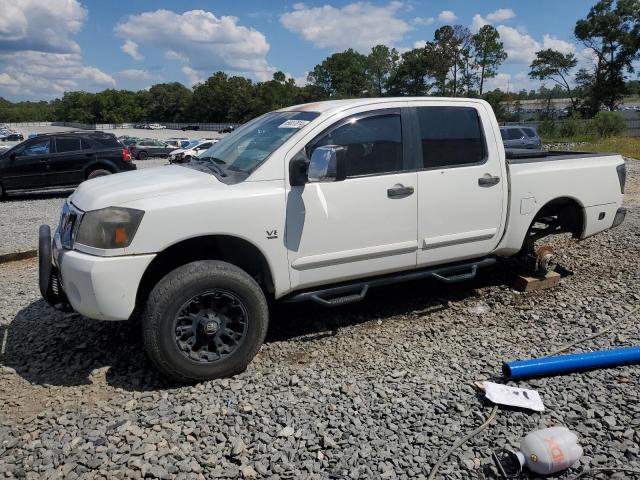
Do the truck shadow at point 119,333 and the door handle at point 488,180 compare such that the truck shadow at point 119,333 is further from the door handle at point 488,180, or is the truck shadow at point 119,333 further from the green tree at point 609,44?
the green tree at point 609,44

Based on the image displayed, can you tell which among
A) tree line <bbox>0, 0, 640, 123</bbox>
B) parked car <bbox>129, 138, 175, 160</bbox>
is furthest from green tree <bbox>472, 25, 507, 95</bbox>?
parked car <bbox>129, 138, 175, 160</bbox>

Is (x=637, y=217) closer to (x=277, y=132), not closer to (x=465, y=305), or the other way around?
(x=465, y=305)

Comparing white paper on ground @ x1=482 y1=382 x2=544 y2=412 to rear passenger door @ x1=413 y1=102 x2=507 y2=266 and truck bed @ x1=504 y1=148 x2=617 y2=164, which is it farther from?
truck bed @ x1=504 y1=148 x2=617 y2=164

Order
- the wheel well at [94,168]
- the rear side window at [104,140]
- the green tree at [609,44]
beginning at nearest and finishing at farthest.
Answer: the wheel well at [94,168] → the rear side window at [104,140] → the green tree at [609,44]

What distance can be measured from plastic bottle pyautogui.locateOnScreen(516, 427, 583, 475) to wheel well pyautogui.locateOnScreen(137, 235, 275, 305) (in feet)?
6.26

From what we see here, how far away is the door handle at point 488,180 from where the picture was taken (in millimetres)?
4262

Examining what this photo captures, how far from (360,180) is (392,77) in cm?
9337

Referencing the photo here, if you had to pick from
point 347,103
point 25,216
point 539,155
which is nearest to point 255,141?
point 347,103

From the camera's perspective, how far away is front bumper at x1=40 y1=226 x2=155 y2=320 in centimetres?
310

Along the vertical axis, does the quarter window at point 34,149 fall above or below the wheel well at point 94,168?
above

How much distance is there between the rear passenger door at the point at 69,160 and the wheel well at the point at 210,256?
1154cm

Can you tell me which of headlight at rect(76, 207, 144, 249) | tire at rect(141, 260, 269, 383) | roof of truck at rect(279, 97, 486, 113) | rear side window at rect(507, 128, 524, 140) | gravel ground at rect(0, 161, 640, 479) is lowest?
gravel ground at rect(0, 161, 640, 479)

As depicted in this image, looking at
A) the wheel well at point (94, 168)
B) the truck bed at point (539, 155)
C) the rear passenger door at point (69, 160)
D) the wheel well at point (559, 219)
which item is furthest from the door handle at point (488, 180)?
the rear passenger door at point (69, 160)

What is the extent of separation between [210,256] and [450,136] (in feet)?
7.27
